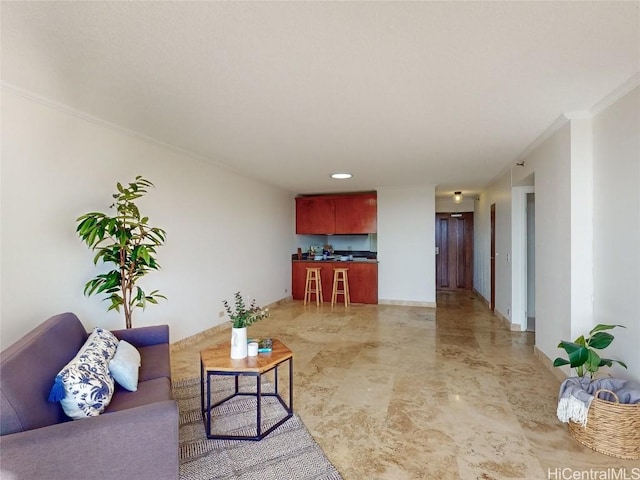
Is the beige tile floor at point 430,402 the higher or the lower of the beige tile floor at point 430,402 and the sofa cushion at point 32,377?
the lower

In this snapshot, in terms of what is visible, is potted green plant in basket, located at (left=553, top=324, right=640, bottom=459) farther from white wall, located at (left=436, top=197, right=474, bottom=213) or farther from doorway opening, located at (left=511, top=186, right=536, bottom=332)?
white wall, located at (left=436, top=197, right=474, bottom=213)

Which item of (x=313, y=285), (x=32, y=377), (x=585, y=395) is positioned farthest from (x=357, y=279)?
(x=32, y=377)

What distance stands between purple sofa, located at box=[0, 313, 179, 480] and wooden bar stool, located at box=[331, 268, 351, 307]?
17.2 feet

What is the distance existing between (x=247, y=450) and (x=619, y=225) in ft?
9.67

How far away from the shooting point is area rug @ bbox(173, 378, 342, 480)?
1897mm

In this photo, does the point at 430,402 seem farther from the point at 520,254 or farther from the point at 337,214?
the point at 337,214

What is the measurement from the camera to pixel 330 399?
2771 mm

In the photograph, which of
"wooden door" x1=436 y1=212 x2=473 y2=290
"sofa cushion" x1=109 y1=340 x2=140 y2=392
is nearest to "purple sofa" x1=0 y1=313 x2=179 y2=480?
"sofa cushion" x1=109 y1=340 x2=140 y2=392

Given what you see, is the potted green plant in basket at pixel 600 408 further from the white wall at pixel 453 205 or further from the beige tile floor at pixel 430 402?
the white wall at pixel 453 205

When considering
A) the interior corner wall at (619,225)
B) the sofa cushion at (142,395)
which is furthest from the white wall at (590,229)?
the sofa cushion at (142,395)

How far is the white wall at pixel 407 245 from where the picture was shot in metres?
6.62

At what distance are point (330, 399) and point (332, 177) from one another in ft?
12.1

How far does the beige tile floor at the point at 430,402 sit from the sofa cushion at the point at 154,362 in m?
0.70

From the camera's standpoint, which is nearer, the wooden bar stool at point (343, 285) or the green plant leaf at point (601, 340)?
the green plant leaf at point (601, 340)
